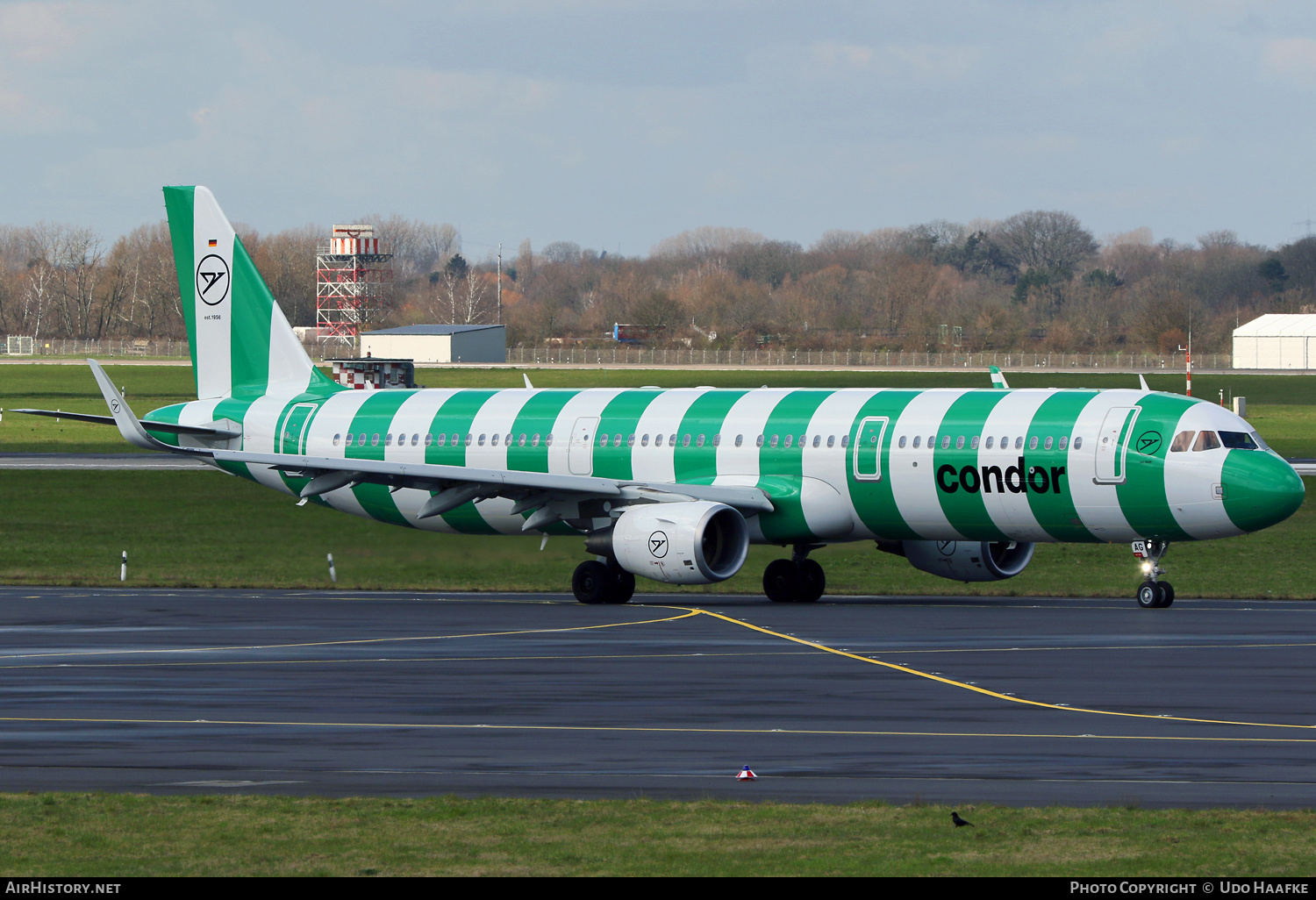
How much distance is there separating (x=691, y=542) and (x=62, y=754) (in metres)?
18.0

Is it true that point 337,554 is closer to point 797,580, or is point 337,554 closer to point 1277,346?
point 797,580

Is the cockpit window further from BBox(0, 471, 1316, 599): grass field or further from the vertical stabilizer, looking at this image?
the vertical stabilizer

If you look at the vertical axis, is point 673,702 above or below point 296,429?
below

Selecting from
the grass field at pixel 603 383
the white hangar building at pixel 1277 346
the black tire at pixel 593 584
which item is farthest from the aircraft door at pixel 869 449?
the white hangar building at pixel 1277 346

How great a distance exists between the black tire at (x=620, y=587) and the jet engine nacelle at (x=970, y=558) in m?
6.06

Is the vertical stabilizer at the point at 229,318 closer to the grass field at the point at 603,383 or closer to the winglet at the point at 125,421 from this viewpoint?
the winglet at the point at 125,421

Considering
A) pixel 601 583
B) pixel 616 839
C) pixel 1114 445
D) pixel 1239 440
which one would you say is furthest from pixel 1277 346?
pixel 616 839

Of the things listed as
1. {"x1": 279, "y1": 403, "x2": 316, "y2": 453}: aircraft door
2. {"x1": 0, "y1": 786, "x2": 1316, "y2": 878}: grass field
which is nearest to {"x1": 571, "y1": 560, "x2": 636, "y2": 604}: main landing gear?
{"x1": 279, "y1": 403, "x2": 316, "y2": 453}: aircraft door

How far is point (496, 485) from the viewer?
126ft

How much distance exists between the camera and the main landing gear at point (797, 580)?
1542 inches

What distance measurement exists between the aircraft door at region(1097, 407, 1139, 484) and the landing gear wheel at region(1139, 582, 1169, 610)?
237cm

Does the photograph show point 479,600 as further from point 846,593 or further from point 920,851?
point 920,851

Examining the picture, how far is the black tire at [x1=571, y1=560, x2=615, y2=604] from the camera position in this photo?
38.8m

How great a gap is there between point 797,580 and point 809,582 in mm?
246
